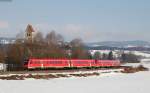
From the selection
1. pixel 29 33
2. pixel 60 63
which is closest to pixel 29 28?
pixel 29 33

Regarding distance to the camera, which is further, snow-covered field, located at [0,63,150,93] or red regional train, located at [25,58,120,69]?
red regional train, located at [25,58,120,69]

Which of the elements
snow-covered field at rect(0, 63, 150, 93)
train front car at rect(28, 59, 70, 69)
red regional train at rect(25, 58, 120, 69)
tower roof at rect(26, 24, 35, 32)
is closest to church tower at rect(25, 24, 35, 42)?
Answer: tower roof at rect(26, 24, 35, 32)

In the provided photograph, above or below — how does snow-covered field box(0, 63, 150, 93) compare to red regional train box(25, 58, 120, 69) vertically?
below

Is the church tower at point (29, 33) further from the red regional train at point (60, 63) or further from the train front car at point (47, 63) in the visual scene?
the train front car at point (47, 63)

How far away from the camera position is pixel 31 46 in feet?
327

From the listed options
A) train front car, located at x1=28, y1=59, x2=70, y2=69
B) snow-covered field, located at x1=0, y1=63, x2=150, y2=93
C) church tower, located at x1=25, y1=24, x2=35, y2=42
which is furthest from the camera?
church tower, located at x1=25, y1=24, x2=35, y2=42

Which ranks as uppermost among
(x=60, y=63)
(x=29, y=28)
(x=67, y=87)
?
(x=29, y=28)

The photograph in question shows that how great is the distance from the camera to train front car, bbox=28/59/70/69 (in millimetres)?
64106

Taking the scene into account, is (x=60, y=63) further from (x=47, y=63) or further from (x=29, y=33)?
(x=29, y=33)

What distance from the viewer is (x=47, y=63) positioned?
6769 centimetres

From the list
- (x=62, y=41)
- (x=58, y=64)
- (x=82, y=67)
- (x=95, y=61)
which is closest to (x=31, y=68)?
(x=58, y=64)

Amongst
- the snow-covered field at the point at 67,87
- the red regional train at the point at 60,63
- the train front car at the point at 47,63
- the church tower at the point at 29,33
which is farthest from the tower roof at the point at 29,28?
the snow-covered field at the point at 67,87

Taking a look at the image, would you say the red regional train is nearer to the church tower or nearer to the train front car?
the train front car

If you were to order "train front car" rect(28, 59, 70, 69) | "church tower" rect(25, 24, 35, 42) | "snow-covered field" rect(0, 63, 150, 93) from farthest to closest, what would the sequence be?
"church tower" rect(25, 24, 35, 42), "train front car" rect(28, 59, 70, 69), "snow-covered field" rect(0, 63, 150, 93)
